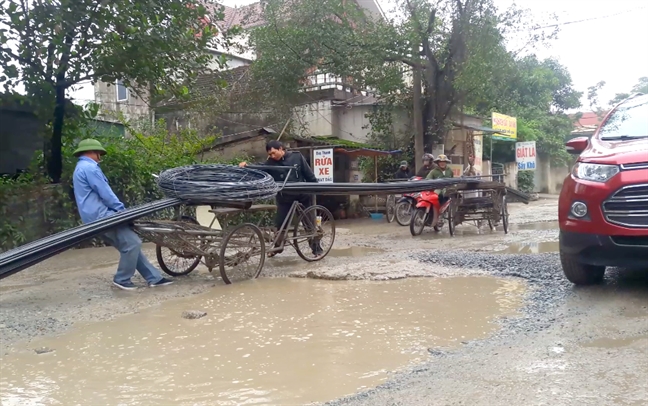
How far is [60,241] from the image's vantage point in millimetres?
5215

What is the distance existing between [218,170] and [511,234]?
6.51 meters

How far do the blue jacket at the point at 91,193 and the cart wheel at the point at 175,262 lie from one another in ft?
2.90

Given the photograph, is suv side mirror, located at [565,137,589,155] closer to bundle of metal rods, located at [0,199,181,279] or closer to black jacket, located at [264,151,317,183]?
black jacket, located at [264,151,317,183]

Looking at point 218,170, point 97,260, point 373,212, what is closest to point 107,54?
point 97,260

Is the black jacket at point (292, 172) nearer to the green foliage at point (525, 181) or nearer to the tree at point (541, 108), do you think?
the tree at point (541, 108)

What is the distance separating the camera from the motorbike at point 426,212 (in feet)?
36.3

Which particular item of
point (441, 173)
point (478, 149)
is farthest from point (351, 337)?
point (478, 149)

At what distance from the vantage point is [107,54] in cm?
926

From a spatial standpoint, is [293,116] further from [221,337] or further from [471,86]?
[221,337]

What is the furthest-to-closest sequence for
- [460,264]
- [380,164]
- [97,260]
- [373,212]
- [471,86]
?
[380,164] < [373,212] < [471,86] < [97,260] < [460,264]

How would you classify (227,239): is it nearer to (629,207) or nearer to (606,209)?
(606,209)

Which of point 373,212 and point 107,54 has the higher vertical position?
point 107,54

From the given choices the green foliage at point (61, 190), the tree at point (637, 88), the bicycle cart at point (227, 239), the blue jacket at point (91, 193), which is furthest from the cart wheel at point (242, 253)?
the tree at point (637, 88)

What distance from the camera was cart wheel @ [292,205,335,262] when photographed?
761cm
